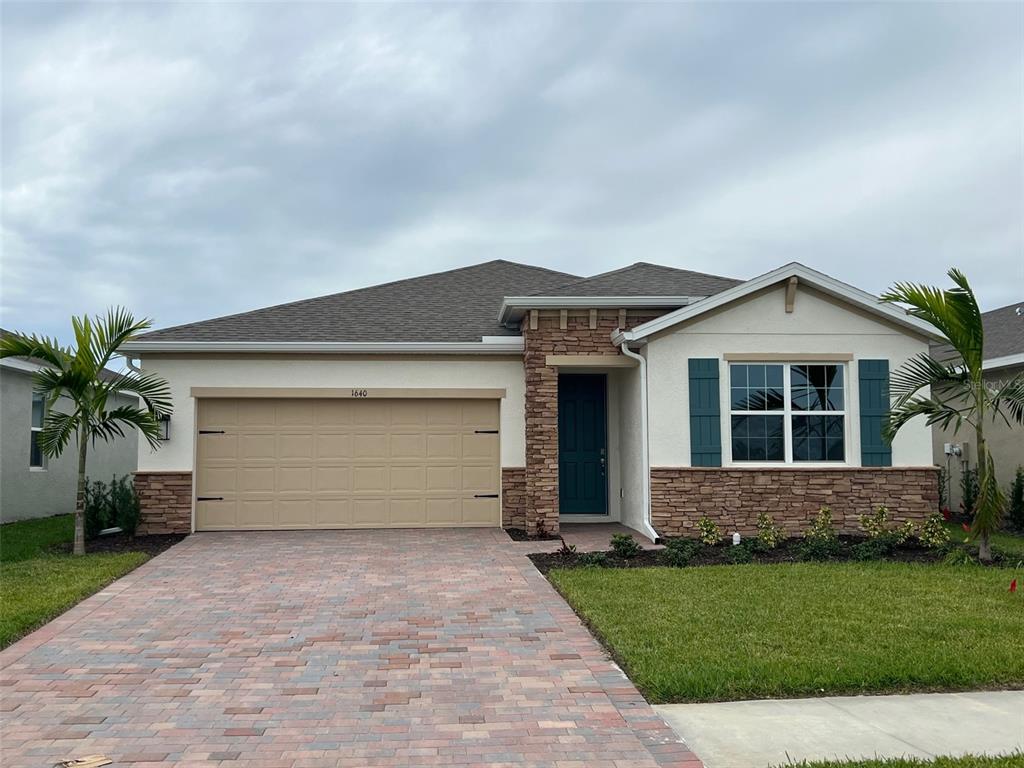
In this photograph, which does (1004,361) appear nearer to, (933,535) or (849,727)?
(933,535)

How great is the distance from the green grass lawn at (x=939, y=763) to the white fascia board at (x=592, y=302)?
887cm

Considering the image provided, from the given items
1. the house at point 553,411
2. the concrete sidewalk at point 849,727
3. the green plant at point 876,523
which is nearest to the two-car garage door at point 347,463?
the house at point 553,411

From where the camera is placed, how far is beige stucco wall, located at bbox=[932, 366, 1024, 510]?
14.3 metres

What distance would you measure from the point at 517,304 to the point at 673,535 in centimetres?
420

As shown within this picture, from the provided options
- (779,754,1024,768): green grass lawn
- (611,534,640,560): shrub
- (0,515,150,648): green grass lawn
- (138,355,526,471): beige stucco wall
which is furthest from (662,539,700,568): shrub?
(0,515,150,648): green grass lawn

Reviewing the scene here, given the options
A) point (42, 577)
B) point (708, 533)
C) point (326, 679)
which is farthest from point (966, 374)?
point (42, 577)

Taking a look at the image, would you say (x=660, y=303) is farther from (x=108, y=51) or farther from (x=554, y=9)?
(x=108, y=51)

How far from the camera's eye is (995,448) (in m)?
14.9

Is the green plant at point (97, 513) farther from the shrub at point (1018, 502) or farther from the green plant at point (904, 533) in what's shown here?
the shrub at point (1018, 502)

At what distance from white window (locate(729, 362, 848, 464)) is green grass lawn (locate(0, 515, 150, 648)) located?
8605mm

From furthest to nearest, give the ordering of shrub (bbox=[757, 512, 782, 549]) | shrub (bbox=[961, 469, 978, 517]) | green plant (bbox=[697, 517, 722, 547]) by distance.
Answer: shrub (bbox=[961, 469, 978, 517]) < green plant (bbox=[697, 517, 722, 547]) < shrub (bbox=[757, 512, 782, 549])

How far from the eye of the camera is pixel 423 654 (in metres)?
6.38

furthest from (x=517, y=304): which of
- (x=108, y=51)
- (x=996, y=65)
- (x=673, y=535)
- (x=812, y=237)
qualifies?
(x=812, y=237)

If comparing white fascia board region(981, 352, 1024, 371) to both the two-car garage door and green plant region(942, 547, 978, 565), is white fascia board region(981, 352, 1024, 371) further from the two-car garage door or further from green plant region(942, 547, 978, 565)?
the two-car garage door
